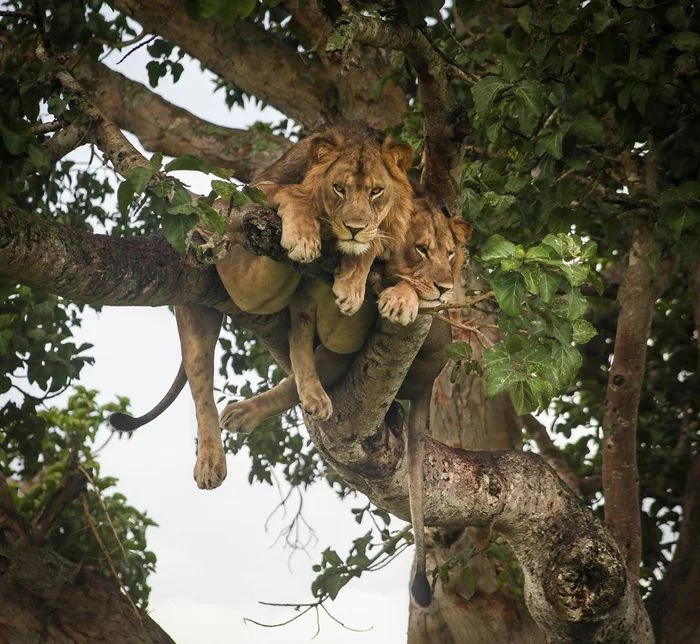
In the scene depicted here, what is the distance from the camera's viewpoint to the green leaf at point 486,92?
4.21 metres

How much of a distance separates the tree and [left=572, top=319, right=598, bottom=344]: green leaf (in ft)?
0.04

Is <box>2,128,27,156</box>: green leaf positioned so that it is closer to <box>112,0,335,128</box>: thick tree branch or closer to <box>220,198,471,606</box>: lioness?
<box>220,198,471,606</box>: lioness

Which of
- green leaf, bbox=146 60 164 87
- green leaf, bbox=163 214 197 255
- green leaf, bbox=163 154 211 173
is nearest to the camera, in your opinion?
green leaf, bbox=163 154 211 173

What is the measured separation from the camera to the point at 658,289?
248 inches

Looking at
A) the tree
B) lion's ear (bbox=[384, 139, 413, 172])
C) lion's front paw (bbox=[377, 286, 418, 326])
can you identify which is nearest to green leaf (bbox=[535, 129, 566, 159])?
the tree

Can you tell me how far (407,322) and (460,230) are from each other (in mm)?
584

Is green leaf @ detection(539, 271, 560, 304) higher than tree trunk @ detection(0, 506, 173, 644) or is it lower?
higher

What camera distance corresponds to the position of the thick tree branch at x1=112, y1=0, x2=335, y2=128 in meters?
7.14

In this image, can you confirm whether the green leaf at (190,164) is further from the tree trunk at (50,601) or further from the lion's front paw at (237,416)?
the tree trunk at (50,601)

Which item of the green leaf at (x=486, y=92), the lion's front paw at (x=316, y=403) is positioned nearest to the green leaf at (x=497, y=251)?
the green leaf at (x=486, y=92)

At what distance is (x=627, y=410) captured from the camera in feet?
20.1

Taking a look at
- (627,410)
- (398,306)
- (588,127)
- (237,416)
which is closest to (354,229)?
(398,306)

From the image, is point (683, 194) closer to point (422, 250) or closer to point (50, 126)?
point (422, 250)

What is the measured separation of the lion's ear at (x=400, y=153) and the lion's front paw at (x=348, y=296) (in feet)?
1.98
